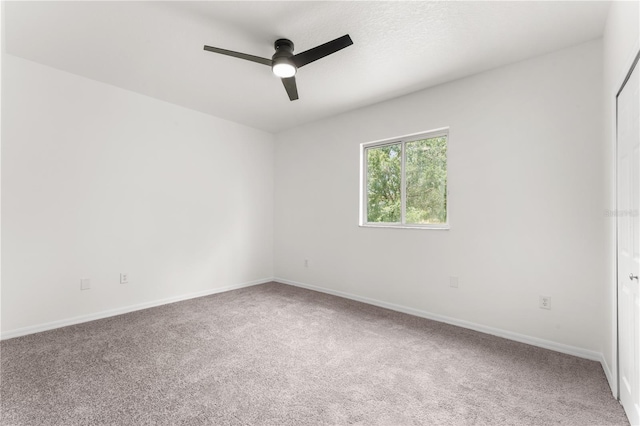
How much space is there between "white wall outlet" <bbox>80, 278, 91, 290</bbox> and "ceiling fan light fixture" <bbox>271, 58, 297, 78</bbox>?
118 inches

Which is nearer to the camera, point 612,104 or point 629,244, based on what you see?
point 629,244

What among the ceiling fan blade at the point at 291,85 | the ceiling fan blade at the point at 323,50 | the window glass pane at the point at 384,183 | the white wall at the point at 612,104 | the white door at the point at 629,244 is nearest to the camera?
the white door at the point at 629,244

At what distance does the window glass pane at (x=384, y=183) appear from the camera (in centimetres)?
392

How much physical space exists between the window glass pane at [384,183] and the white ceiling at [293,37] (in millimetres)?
846

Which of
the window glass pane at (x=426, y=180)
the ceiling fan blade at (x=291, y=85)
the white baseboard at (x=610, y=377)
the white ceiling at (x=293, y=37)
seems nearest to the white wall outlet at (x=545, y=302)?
the white baseboard at (x=610, y=377)

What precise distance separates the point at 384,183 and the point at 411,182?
40 cm

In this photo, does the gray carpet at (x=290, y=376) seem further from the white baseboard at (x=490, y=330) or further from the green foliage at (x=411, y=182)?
the green foliage at (x=411, y=182)

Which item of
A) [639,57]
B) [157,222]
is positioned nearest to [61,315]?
[157,222]

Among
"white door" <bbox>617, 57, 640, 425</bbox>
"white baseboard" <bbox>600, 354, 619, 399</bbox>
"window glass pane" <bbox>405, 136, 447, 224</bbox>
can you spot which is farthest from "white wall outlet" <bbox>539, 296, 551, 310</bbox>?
"window glass pane" <bbox>405, 136, 447, 224</bbox>

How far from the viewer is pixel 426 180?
3.60 metres

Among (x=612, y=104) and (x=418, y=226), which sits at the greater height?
(x=612, y=104)

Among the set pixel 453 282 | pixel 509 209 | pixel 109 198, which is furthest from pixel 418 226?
pixel 109 198

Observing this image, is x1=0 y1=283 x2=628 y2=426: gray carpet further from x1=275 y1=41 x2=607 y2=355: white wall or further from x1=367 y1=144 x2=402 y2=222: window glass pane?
x1=367 y1=144 x2=402 y2=222: window glass pane

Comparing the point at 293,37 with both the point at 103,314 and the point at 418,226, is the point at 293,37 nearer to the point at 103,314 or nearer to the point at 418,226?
the point at 418,226
